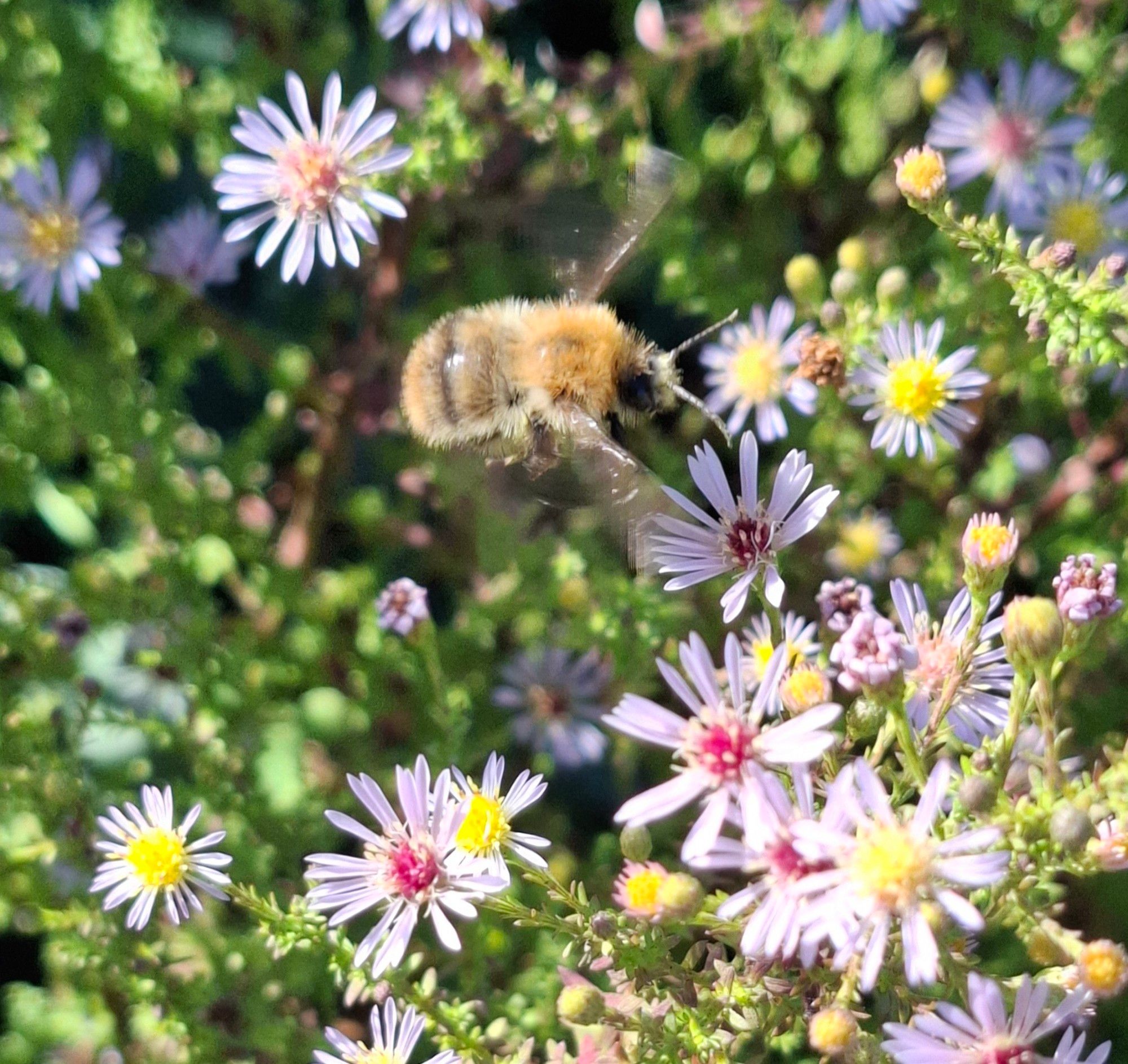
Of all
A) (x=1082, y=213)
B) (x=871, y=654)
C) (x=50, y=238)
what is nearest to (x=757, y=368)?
(x=1082, y=213)

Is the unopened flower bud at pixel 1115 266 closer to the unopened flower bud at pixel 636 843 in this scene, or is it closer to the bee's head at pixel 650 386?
the bee's head at pixel 650 386

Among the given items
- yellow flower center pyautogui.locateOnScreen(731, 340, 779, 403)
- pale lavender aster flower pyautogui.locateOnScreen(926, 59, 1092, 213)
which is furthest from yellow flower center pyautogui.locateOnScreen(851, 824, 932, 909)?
pale lavender aster flower pyautogui.locateOnScreen(926, 59, 1092, 213)

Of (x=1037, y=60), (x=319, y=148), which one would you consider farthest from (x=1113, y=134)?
(x=319, y=148)

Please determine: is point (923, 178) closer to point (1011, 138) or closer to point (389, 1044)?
point (1011, 138)

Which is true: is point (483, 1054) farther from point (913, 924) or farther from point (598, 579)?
point (598, 579)

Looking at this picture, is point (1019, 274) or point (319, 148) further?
point (319, 148)

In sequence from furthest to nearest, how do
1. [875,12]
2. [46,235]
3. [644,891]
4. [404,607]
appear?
[46,235]
[875,12]
[404,607]
[644,891]
